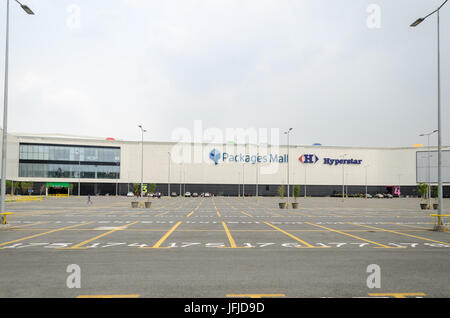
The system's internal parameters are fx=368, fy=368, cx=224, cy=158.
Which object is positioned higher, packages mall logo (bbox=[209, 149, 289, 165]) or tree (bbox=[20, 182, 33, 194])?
packages mall logo (bbox=[209, 149, 289, 165])

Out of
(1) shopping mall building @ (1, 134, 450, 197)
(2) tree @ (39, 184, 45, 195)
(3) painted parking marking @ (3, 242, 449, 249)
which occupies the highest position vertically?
(1) shopping mall building @ (1, 134, 450, 197)

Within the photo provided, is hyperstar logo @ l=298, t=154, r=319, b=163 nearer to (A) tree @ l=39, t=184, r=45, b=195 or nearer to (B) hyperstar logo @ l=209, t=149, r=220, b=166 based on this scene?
(B) hyperstar logo @ l=209, t=149, r=220, b=166

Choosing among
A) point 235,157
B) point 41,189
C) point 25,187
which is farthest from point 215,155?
point 25,187

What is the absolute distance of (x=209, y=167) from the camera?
385 ft

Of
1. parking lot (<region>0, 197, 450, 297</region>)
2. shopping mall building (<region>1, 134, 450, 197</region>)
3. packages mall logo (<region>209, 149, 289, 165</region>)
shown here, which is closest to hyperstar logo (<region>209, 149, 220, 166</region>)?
packages mall logo (<region>209, 149, 289, 165</region>)

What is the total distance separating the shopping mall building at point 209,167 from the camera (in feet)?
355

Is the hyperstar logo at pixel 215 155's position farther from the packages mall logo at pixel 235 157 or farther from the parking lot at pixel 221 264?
the parking lot at pixel 221 264

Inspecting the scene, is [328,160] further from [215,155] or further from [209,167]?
[209,167]

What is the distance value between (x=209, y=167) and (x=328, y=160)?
1563 inches

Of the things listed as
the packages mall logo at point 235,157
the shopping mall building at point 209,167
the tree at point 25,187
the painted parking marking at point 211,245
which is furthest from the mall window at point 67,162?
the painted parking marking at point 211,245

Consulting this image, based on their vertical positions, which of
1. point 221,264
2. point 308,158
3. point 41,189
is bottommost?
point 41,189

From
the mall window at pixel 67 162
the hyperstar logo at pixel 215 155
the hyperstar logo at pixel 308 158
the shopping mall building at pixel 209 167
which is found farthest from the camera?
the hyperstar logo at pixel 308 158

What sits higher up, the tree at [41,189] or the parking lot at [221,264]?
the parking lot at [221,264]

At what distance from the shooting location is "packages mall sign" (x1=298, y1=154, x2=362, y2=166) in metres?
122
